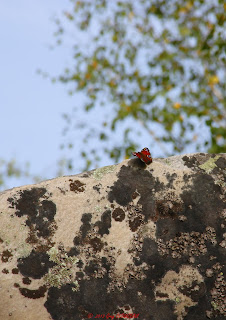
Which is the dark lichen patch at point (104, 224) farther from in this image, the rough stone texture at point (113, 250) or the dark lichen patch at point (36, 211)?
the dark lichen patch at point (36, 211)

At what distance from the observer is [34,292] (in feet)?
8.09

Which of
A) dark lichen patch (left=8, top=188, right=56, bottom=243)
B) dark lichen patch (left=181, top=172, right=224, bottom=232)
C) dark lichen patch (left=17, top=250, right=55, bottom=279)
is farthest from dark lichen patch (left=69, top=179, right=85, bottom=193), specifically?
dark lichen patch (left=181, top=172, right=224, bottom=232)

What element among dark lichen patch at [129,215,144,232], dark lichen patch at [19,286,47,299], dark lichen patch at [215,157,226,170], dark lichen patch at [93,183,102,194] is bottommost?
dark lichen patch at [19,286,47,299]

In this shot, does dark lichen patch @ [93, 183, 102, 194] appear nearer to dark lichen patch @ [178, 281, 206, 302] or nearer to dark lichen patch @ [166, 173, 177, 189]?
dark lichen patch @ [166, 173, 177, 189]

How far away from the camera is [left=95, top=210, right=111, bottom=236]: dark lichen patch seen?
100 inches

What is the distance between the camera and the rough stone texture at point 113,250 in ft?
8.14

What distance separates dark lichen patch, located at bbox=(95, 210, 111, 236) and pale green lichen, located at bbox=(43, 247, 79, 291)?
23cm

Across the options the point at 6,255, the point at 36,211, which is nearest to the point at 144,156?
the point at 36,211

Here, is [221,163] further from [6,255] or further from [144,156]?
[6,255]

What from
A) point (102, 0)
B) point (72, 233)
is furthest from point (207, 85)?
point (72, 233)

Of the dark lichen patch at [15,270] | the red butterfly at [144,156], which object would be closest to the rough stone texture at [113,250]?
the dark lichen patch at [15,270]

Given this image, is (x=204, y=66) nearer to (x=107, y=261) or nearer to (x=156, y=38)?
(x=156, y=38)

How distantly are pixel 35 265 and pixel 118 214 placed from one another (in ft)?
1.93

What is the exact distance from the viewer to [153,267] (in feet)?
8.27
